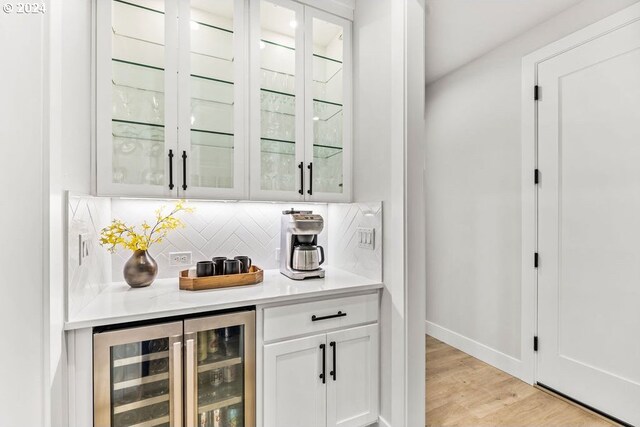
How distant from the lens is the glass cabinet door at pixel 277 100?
170cm

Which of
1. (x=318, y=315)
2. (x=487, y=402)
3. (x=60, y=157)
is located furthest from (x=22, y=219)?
(x=487, y=402)

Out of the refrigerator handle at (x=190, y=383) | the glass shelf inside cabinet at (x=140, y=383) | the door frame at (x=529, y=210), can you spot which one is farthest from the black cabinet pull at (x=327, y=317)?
the door frame at (x=529, y=210)

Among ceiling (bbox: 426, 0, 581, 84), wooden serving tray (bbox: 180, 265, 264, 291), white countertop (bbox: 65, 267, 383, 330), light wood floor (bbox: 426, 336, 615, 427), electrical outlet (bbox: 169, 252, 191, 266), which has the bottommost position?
light wood floor (bbox: 426, 336, 615, 427)

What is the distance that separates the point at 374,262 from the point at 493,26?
204 cm

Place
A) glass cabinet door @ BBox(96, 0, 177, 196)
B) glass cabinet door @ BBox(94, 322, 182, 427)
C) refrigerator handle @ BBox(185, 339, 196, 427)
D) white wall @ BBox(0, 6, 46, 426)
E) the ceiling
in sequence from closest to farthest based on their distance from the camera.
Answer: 1. white wall @ BBox(0, 6, 46, 426)
2. glass cabinet door @ BBox(94, 322, 182, 427)
3. refrigerator handle @ BBox(185, 339, 196, 427)
4. glass cabinet door @ BBox(96, 0, 177, 196)
5. the ceiling

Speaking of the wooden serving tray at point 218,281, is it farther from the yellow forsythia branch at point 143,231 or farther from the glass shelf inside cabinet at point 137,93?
the glass shelf inside cabinet at point 137,93

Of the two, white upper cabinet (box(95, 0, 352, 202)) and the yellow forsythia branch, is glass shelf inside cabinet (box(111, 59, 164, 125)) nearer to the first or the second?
white upper cabinet (box(95, 0, 352, 202))

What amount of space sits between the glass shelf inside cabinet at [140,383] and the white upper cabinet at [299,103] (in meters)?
0.90

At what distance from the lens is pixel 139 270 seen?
60.1 inches

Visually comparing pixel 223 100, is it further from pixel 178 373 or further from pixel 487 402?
pixel 487 402

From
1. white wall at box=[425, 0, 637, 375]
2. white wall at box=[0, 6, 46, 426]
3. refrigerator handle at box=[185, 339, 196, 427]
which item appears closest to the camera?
white wall at box=[0, 6, 46, 426]

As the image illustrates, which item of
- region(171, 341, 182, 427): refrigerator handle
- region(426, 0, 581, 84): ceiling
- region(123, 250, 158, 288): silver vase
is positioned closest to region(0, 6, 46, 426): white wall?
region(171, 341, 182, 427): refrigerator handle

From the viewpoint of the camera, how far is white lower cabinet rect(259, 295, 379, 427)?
4.64 feet

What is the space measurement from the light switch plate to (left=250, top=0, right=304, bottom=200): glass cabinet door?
0.43 meters
